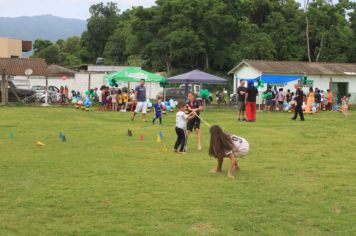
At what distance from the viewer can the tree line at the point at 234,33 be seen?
61375 millimetres

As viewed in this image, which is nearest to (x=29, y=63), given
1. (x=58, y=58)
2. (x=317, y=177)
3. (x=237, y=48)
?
(x=317, y=177)

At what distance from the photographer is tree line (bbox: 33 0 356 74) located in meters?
61.4

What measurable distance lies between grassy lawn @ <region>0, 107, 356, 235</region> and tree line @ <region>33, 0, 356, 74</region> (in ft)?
155

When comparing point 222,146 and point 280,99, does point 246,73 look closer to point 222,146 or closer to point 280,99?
point 280,99

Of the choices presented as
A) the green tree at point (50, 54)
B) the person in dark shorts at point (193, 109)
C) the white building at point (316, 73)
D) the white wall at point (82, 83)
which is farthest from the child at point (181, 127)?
the green tree at point (50, 54)

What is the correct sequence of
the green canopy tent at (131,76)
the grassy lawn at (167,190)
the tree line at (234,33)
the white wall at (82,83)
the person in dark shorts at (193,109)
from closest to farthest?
the grassy lawn at (167,190) → the person in dark shorts at (193,109) → the green canopy tent at (131,76) → the white wall at (82,83) → the tree line at (234,33)

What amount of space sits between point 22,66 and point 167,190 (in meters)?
27.5

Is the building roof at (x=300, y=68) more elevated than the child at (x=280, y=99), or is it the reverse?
the building roof at (x=300, y=68)

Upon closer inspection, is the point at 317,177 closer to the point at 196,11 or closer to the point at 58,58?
the point at 196,11

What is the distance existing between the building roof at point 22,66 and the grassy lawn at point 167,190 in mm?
19116

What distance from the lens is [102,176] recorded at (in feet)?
31.3

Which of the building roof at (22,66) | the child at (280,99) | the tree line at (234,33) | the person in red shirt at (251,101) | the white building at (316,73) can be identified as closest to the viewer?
the person in red shirt at (251,101)

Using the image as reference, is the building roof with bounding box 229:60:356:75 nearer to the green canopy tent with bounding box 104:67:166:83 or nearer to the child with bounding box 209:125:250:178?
the green canopy tent with bounding box 104:67:166:83

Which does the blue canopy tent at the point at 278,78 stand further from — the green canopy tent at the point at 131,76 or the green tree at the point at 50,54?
the green tree at the point at 50,54
